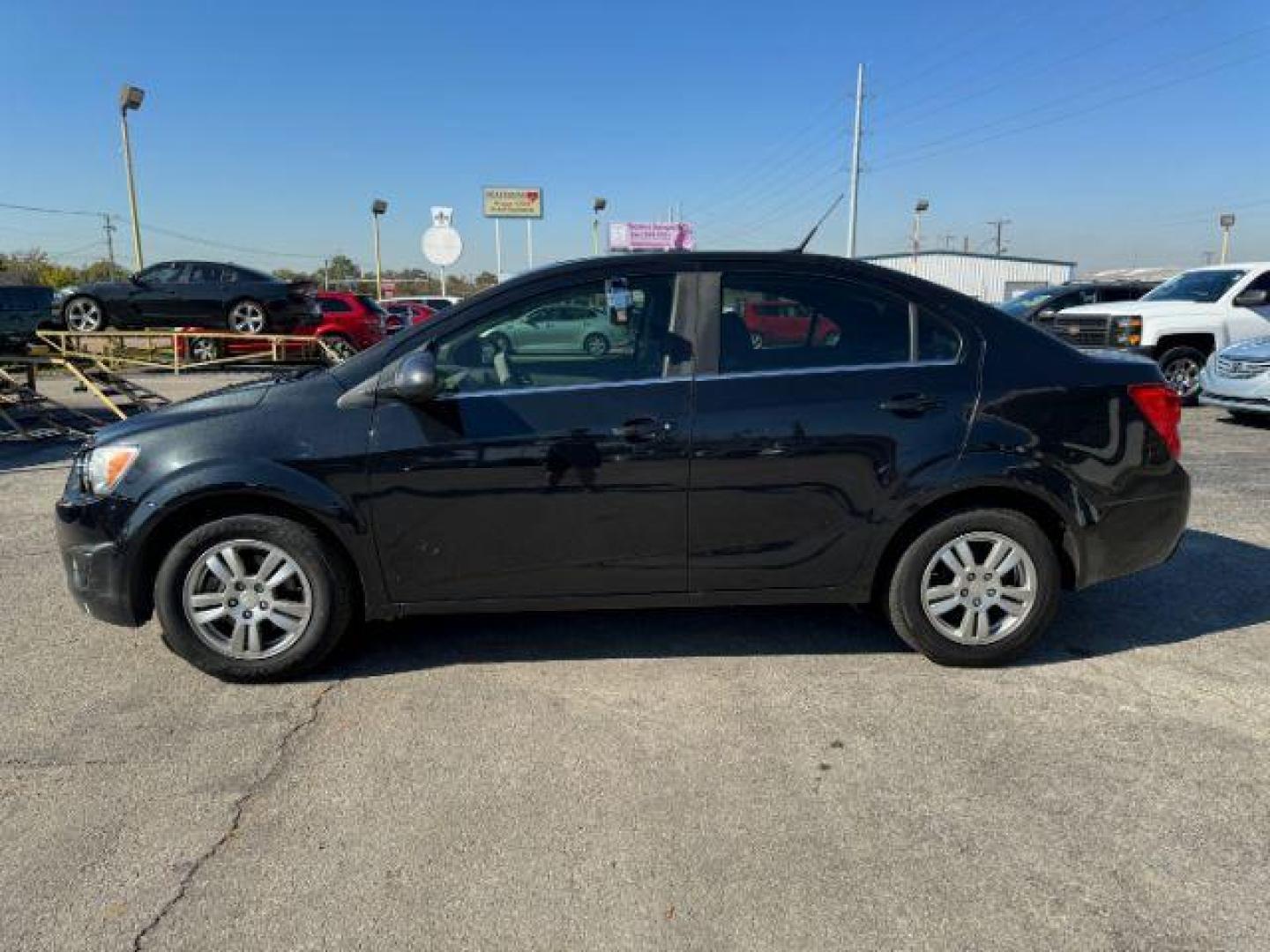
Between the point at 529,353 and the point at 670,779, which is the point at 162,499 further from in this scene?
the point at 670,779

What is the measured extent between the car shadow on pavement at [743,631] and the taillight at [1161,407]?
3.07ft

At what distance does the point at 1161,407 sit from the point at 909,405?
1166 mm

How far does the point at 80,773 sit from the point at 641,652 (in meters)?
2.17

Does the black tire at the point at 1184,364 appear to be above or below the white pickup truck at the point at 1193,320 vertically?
below

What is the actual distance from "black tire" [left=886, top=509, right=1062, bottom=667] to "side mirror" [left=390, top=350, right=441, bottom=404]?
2.08 metres

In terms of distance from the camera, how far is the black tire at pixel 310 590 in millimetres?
3352

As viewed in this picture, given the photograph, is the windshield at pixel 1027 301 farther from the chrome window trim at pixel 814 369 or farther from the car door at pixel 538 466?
the car door at pixel 538 466

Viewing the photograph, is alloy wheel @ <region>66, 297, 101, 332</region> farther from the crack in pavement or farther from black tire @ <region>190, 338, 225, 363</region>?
the crack in pavement

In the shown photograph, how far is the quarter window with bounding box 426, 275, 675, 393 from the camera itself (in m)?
3.39

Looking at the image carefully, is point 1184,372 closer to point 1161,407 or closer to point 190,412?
point 1161,407

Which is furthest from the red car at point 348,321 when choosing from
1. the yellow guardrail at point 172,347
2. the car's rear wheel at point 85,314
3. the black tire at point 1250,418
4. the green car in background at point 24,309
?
the black tire at point 1250,418

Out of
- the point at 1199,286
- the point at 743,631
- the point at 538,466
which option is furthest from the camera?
the point at 1199,286

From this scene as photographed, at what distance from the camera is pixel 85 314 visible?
13641 millimetres

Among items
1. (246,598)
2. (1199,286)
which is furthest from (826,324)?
(1199,286)
